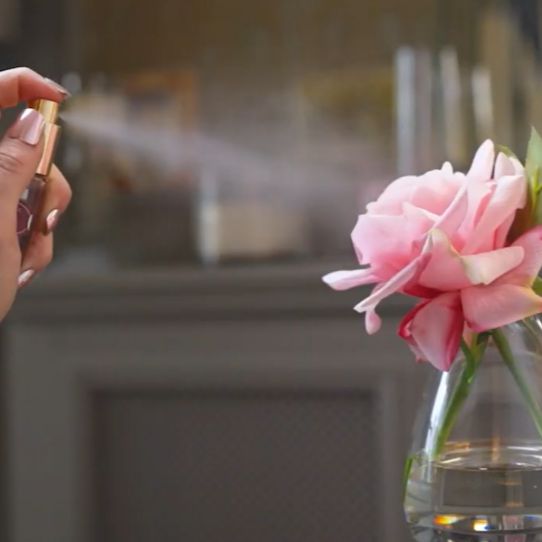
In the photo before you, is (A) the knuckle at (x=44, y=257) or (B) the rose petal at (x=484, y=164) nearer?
(B) the rose petal at (x=484, y=164)

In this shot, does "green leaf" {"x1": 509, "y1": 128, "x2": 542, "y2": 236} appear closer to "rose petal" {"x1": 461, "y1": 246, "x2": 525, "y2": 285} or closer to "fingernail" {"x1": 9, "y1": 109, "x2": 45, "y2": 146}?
"rose petal" {"x1": 461, "y1": 246, "x2": 525, "y2": 285}

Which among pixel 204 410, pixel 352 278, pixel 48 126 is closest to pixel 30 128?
pixel 48 126

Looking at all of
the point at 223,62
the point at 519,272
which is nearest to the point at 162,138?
the point at 223,62

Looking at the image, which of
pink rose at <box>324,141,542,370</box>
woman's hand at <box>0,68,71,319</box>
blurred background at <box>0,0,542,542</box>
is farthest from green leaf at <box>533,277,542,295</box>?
blurred background at <box>0,0,542,542</box>

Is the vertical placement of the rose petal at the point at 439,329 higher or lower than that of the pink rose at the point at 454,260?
lower

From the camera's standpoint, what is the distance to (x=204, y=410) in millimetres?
1370

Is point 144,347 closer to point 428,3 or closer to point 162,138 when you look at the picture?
point 162,138

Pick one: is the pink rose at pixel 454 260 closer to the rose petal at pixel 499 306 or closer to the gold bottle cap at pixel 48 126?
the rose petal at pixel 499 306

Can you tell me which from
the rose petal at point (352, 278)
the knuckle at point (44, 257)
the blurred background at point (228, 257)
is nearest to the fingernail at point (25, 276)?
the knuckle at point (44, 257)

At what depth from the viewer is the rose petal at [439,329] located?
48 cm

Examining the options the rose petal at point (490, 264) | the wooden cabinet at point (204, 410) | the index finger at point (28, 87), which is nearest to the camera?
the rose petal at point (490, 264)

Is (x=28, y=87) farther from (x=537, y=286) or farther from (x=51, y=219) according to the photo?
(x=537, y=286)

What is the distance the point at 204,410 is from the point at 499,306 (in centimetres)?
93

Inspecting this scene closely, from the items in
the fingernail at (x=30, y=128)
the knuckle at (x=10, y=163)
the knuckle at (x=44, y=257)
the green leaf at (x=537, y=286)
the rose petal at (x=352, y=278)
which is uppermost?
the fingernail at (x=30, y=128)
